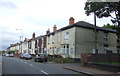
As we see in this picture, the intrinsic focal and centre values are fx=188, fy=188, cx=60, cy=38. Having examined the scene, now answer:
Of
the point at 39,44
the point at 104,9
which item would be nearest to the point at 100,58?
the point at 104,9

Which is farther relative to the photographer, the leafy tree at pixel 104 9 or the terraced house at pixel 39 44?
the terraced house at pixel 39 44

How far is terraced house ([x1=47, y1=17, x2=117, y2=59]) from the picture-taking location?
1451 inches

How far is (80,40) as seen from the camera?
122 feet

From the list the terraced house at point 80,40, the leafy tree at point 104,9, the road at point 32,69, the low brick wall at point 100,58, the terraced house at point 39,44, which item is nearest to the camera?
the road at point 32,69

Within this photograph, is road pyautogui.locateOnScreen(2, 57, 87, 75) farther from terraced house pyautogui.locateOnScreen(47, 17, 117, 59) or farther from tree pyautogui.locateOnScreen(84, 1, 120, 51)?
terraced house pyautogui.locateOnScreen(47, 17, 117, 59)

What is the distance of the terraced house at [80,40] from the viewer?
36.8 metres

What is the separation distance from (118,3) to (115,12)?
264 centimetres

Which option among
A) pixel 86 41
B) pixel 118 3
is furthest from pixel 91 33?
pixel 118 3

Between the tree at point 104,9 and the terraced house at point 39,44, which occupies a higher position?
the tree at point 104,9

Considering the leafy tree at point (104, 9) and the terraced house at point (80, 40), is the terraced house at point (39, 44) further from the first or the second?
the leafy tree at point (104, 9)

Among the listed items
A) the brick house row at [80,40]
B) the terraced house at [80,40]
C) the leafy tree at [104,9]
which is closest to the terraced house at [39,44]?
the brick house row at [80,40]

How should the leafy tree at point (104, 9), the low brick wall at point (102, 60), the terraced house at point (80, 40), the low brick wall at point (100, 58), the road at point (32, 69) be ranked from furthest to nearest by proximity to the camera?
the terraced house at point (80, 40), the leafy tree at point (104, 9), the low brick wall at point (100, 58), the low brick wall at point (102, 60), the road at point (32, 69)

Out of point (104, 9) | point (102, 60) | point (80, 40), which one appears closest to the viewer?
point (102, 60)

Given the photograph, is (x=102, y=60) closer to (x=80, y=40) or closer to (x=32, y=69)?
(x=32, y=69)
